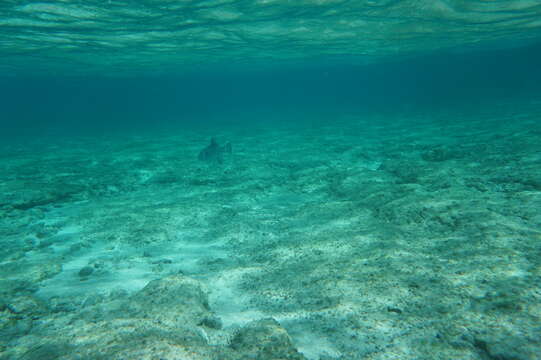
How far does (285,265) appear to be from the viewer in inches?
206

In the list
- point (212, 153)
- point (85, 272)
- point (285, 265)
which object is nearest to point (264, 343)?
point (285, 265)

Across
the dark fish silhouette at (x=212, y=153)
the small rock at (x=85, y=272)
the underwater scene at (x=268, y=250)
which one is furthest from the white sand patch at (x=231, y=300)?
the dark fish silhouette at (x=212, y=153)

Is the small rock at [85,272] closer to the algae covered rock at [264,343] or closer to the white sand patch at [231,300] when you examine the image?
the white sand patch at [231,300]

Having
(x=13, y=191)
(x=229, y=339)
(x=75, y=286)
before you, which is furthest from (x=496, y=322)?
(x=13, y=191)

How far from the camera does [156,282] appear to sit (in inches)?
175

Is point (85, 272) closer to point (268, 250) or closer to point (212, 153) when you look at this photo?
point (268, 250)

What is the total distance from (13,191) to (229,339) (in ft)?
37.7

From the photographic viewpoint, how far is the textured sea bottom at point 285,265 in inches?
120

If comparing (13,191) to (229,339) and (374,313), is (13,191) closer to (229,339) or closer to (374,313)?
(229,339)

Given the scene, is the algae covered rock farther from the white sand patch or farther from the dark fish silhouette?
the dark fish silhouette

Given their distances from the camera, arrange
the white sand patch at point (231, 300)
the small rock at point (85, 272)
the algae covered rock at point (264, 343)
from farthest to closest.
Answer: the small rock at point (85, 272) → the white sand patch at point (231, 300) → the algae covered rock at point (264, 343)

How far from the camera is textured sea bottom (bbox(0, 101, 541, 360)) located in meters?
3.04

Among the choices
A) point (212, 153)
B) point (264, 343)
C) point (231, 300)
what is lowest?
point (212, 153)

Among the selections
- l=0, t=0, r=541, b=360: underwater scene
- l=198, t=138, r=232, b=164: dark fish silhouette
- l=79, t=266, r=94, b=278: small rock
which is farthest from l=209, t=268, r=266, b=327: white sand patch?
l=198, t=138, r=232, b=164: dark fish silhouette
